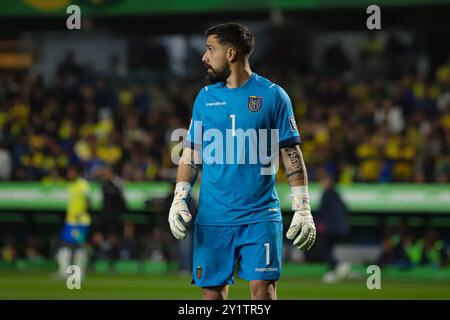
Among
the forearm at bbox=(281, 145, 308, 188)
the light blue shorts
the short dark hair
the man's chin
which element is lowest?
the light blue shorts

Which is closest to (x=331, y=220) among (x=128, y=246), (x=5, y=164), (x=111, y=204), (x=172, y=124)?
(x=111, y=204)

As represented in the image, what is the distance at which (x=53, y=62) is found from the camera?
26.9 meters

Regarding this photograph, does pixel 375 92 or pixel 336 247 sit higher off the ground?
pixel 375 92

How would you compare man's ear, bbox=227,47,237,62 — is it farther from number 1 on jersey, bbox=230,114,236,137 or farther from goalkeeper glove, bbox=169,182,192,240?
goalkeeper glove, bbox=169,182,192,240

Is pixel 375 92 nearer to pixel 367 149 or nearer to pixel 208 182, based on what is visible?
pixel 367 149

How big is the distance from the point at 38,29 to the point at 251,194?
2050cm

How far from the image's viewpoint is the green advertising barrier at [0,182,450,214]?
19172 millimetres

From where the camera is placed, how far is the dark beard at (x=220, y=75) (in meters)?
6.70

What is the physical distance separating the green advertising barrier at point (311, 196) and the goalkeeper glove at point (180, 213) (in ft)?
41.1

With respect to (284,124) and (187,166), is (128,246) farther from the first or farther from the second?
(284,124)

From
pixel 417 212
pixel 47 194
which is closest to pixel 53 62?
pixel 47 194

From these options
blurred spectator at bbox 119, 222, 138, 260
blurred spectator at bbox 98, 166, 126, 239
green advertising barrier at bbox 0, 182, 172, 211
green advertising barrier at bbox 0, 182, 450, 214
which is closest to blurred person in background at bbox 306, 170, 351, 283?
green advertising barrier at bbox 0, 182, 450, 214

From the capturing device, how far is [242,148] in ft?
21.7

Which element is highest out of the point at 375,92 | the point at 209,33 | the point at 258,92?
the point at 375,92
